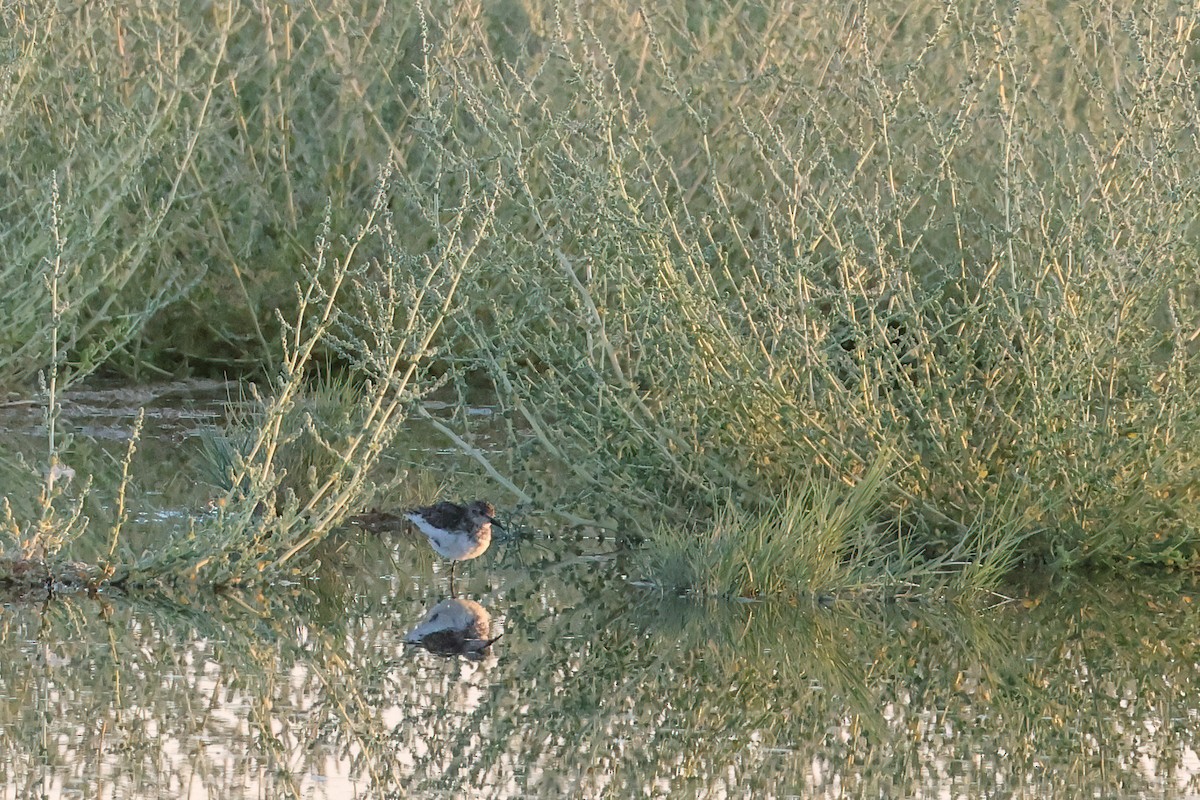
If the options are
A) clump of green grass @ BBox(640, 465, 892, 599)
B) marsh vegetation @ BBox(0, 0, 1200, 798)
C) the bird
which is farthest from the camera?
the bird

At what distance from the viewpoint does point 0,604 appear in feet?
23.9

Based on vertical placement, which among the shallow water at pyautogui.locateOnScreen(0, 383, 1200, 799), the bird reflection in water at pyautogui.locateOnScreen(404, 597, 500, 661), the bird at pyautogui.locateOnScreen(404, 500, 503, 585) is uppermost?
the shallow water at pyautogui.locateOnScreen(0, 383, 1200, 799)

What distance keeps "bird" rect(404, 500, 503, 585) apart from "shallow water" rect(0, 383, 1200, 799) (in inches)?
5.0

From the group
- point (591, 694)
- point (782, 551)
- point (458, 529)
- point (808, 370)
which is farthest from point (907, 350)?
point (591, 694)

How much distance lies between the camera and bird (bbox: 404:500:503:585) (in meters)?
8.01

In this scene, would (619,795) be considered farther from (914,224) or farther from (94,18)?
(94,18)

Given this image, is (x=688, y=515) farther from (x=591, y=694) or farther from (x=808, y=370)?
(x=591, y=694)

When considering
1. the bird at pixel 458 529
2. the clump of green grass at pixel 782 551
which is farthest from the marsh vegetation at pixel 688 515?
the bird at pixel 458 529

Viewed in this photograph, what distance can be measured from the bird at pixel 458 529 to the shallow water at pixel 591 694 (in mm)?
127

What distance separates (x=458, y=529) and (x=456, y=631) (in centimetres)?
88

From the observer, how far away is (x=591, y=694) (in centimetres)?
638

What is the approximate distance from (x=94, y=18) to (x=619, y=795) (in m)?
7.64

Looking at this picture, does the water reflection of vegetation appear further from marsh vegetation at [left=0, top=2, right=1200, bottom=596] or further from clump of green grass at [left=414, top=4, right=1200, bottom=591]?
clump of green grass at [left=414, top=4, right=1200, bottom=591]

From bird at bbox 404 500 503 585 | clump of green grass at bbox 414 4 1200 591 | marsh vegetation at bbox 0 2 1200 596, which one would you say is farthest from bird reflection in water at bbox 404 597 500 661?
clump of green grass at bbox 414 4 1200 591
